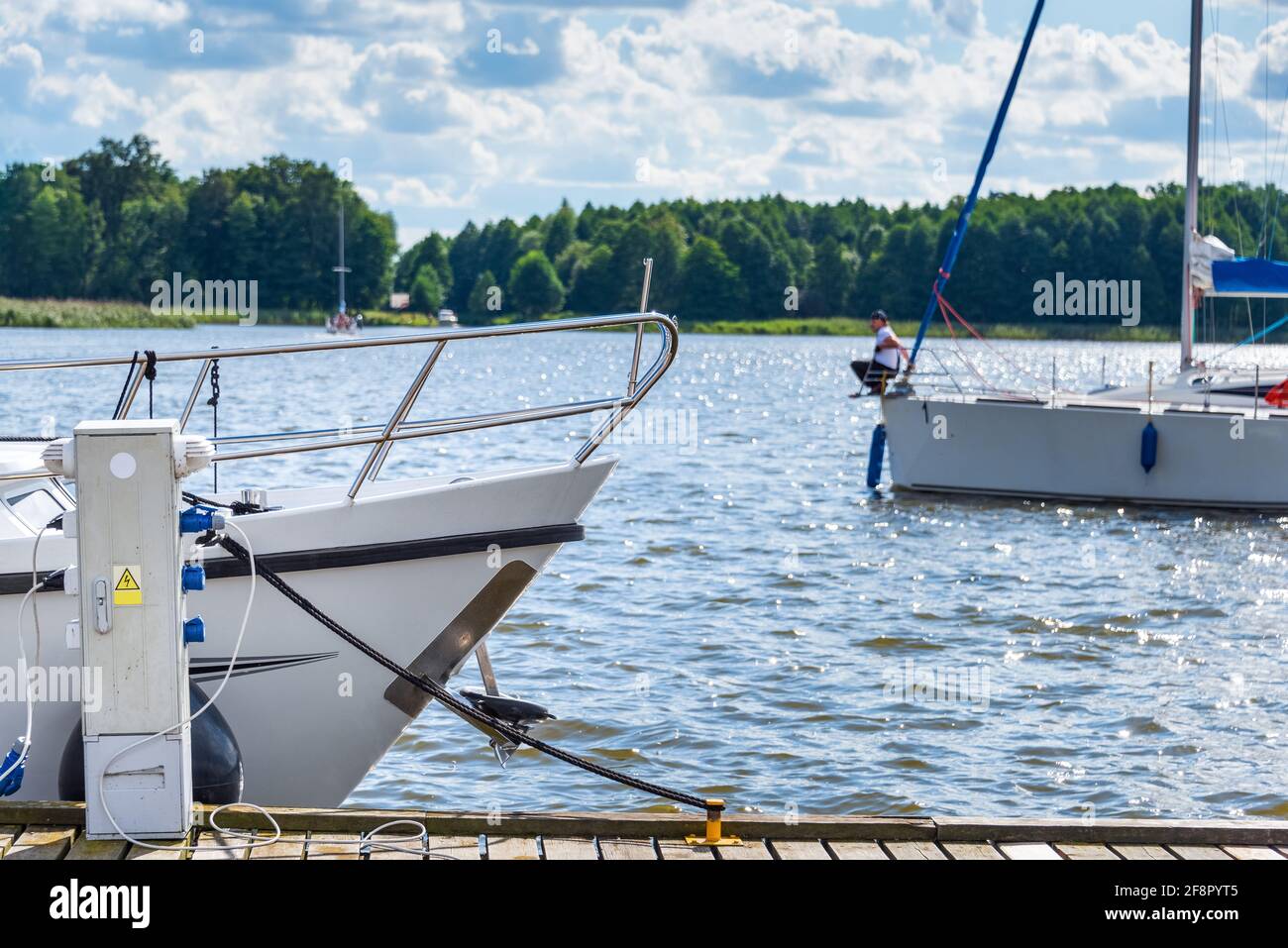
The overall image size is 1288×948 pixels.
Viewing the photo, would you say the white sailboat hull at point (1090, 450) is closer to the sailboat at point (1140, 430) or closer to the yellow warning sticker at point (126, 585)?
the sailboat at point (1140, 430)

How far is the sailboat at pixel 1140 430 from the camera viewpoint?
19250 millimetres

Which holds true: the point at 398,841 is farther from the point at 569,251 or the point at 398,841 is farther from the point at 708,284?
the point at 569,251

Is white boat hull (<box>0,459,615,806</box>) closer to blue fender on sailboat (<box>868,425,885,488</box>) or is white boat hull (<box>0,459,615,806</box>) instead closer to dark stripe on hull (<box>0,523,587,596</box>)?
dark stripe on hull (<box>0,523,587,596</box>)

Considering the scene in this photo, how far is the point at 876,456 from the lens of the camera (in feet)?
72.8

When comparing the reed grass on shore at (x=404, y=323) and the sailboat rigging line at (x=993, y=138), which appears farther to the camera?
the reed grass on shore at (x=404, y=323)

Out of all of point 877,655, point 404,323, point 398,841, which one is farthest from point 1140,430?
point 404,323

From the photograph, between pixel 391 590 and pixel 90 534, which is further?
pixel 391 590

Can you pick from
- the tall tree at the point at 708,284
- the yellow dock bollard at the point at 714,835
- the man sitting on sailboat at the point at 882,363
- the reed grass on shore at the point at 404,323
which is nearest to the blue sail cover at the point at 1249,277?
the man sitting on sailboat at the point at 882,363

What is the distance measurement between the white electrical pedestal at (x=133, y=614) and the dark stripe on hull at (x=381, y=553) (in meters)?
1.44

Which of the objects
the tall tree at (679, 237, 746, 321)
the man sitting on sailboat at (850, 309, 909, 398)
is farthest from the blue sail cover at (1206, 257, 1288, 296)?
the tall tree at (679, 237, 746, 321)

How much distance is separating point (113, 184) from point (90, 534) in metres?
121
